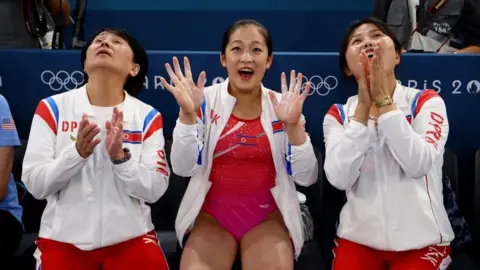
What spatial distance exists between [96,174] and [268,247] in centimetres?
82

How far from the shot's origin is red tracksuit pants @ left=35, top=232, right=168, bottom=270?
8.59ft

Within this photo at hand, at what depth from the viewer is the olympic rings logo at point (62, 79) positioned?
3.64 m

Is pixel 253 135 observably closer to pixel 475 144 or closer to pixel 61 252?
pixel 61 252

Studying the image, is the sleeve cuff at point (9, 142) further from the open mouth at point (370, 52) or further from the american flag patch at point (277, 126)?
the open mouth at point (370, 52)

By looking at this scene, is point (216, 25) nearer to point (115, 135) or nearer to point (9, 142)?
point (9, 142)

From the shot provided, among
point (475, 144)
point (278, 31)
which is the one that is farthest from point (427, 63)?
point (278, 31)

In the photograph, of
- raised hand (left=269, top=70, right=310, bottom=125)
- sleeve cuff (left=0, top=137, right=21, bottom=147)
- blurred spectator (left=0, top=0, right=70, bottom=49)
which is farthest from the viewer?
blurred spectator (left=0, top=0, right=70, bottom=49)

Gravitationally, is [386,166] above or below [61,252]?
above

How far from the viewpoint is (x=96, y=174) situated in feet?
9.00

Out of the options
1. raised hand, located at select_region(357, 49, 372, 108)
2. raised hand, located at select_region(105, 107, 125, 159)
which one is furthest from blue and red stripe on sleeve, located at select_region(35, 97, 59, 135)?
raised hand, located at select_region(357, 49, 372, 108)

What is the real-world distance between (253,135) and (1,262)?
4.41 ft

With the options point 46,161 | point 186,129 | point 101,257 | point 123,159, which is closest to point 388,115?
point 186,129

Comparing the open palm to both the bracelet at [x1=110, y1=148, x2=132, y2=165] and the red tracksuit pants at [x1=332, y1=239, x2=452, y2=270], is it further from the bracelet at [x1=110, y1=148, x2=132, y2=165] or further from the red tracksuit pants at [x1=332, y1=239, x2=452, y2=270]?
the red tracksuit pants at [x1=332, y1=239, x2=452, y2=270]

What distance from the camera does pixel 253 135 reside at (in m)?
2.96
